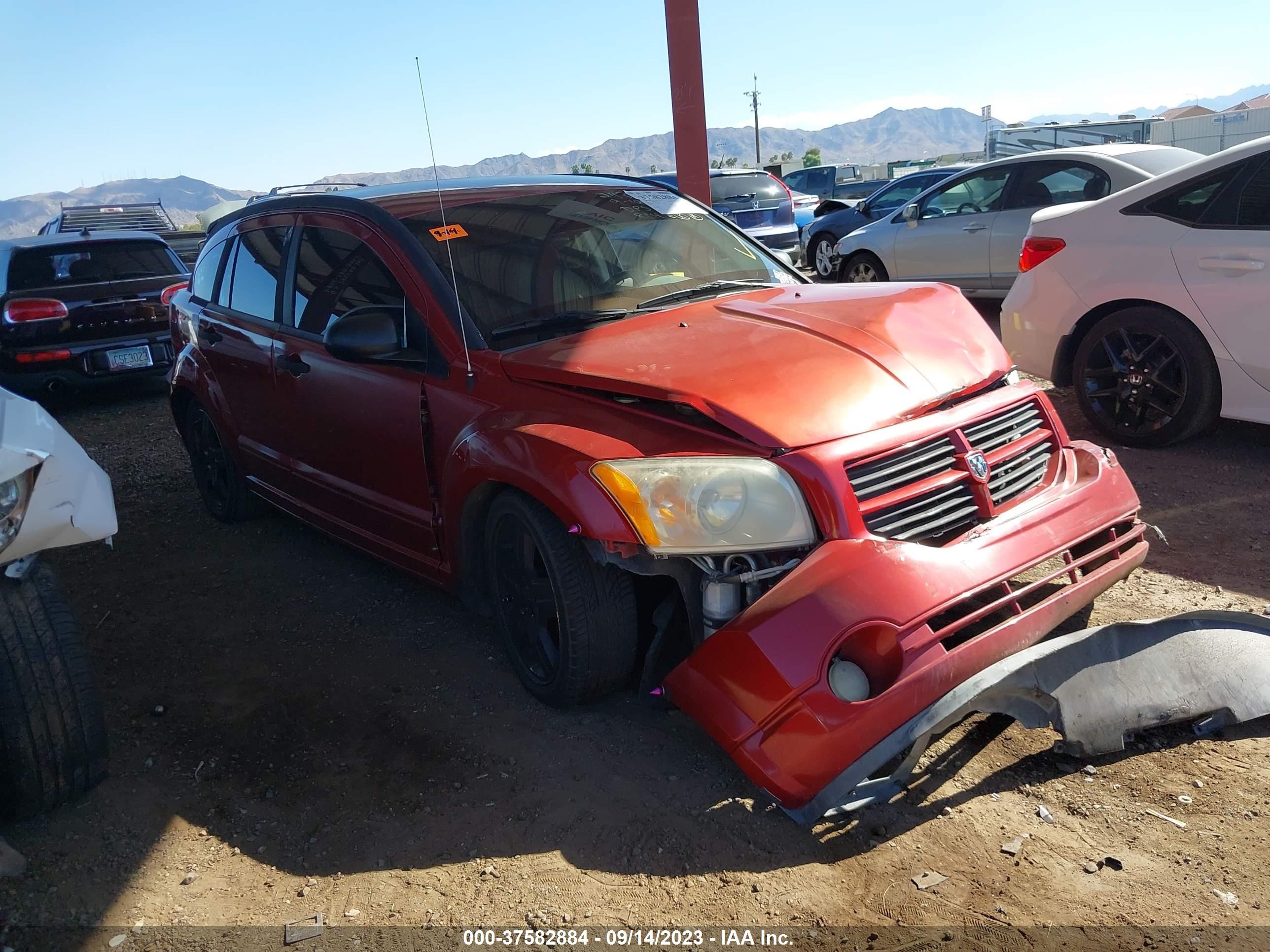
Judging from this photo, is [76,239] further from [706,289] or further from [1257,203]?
[1257,203]

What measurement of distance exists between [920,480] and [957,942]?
1149 mm

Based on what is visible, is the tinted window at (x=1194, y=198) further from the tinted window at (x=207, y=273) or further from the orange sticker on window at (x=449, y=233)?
the tinted window at (x=207, y=273)

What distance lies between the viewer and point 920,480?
2734mm

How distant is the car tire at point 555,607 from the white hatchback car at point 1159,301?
3509 millimetres

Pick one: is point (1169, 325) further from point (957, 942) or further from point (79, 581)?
point (79, 581)

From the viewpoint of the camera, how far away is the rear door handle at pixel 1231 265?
15.3 feet

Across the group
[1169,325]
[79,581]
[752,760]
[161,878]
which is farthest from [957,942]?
[79,581]

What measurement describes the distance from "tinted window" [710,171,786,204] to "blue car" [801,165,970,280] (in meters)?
0.68

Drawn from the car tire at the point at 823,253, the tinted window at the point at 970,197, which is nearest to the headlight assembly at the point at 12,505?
the tinted window at the point at 970,197

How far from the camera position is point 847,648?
2465mm

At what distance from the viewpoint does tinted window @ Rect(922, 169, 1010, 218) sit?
9000 mm

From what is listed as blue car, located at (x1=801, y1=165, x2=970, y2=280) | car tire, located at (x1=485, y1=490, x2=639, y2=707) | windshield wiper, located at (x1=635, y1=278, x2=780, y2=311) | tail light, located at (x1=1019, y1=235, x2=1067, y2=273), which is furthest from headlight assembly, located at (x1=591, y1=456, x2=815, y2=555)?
blue car, located at (x1=801, y1=165, x2=970, y2=280)

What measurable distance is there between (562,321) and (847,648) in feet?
5.30

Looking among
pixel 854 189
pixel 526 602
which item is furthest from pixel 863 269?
pixel 854 189
